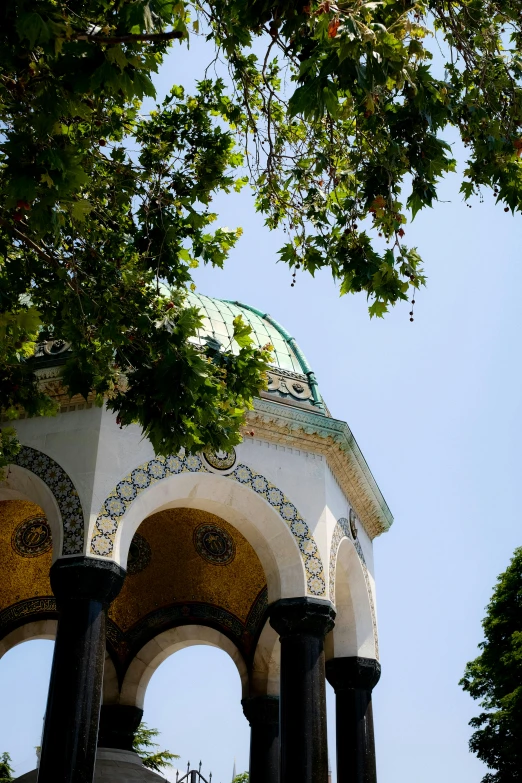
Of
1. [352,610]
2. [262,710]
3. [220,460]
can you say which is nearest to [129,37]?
[220,460]

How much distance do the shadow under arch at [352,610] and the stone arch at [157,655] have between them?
7.39ft

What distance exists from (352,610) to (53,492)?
15.0 ft

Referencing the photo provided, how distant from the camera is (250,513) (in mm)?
10742

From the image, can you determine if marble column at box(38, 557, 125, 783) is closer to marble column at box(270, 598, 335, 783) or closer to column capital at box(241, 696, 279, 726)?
marble column at box(270, 598, 335, 783)

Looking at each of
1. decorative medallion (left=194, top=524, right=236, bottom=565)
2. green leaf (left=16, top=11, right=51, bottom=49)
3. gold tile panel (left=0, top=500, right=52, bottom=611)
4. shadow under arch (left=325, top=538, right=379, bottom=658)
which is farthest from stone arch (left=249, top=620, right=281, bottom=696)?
green leaf (left=16, top=11, right=51, bottom=49)

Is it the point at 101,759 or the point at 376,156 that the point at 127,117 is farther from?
the point at 101,759

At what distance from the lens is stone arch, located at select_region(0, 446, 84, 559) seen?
941 cm

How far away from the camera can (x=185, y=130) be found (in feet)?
25.7

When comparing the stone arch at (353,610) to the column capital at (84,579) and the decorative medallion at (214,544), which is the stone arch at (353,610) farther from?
the column capital at (84,579)

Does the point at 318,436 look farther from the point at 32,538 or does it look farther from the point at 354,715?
the point at 32,538

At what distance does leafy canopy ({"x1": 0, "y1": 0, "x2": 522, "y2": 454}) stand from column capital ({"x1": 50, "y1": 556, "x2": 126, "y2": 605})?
6.08 feet

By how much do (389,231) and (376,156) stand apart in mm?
533

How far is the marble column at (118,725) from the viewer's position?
526 inches

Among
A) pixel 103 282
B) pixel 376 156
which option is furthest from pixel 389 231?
pixel 103 282
